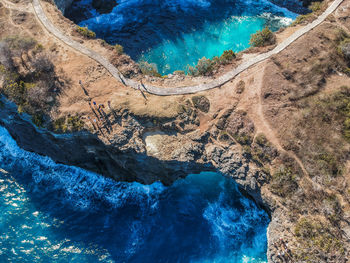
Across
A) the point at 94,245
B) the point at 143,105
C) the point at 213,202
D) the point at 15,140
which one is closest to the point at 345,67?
the point at 213,202

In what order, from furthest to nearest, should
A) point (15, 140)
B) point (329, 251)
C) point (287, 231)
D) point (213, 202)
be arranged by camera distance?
point (15, 140) → point (213, 202) → point (287, 231) → point (329, 251)

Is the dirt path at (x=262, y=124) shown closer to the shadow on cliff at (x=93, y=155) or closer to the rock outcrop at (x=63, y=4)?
Answer: the shadow on cliff at (x=93, y=155)

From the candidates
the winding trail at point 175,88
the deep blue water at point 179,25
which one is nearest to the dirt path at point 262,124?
the winding trail at point 175,88

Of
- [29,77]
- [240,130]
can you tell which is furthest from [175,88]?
[29,77]

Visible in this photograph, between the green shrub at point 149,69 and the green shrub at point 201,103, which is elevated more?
the green shrub at point 149,69

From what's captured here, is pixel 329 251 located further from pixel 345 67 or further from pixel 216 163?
pixel 345 67

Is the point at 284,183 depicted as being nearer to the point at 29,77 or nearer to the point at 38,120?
the point at 38,120

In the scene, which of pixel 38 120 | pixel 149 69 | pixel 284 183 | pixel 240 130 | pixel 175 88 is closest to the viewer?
pixel 284 183
